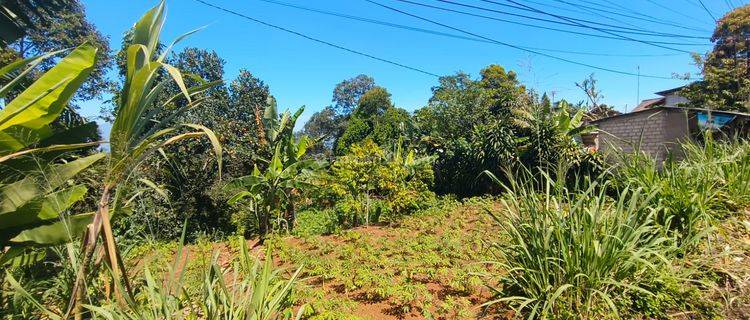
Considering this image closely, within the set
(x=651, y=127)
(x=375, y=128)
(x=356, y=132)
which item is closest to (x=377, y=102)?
(x=356, y=132)

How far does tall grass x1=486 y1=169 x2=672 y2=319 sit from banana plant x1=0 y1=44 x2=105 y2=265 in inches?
103

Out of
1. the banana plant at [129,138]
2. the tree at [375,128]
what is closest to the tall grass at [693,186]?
the banana plant at [129,138]

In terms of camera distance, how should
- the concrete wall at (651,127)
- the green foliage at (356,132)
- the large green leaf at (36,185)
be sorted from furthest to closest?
the green foliage at (356,132), the concrete wall at (651,127), the large green leaf at (36,185)

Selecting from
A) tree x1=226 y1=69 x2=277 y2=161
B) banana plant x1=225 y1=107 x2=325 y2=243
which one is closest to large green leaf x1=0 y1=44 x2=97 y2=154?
banana plant x1=225 y1=107 x2=325 y2=243

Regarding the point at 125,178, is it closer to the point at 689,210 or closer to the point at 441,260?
the point at 441,260

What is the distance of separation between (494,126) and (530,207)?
858cm

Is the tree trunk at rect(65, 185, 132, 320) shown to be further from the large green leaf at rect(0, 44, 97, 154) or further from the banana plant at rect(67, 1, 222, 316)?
the large green leaf at rect(0, 44, 97, 154)

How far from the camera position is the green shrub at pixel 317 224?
25.0 ft

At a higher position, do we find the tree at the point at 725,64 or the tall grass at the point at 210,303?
the tree at the point at 725,64

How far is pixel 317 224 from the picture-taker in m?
8.66

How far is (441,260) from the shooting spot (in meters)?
4.41

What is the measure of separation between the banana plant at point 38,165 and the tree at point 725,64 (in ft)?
Answer: 71.6

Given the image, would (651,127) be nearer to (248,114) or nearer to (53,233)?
(248,114)

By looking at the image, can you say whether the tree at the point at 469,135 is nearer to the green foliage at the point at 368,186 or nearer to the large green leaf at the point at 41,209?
the green foliage at the point at 368,186
